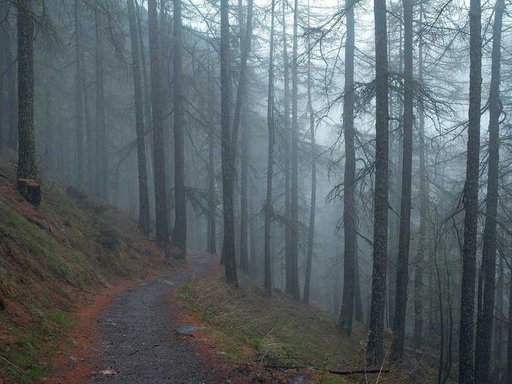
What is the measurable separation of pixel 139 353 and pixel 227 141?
8777mm

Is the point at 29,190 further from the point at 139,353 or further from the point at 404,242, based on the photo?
the point at 404,242

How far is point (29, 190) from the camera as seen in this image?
455 inches

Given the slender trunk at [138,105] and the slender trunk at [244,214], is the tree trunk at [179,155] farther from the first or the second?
the slender trunk at [244,214]

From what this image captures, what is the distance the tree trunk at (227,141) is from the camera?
44.1 ft

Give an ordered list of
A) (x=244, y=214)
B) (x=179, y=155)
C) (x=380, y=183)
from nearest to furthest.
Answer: (x=380, y=183) → (x=179, y=155) → (x=244, y=214)

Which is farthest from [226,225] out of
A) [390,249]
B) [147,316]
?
[390,249]

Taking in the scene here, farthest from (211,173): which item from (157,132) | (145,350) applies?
(145,350)

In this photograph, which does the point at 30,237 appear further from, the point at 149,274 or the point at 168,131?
the point at 168,131

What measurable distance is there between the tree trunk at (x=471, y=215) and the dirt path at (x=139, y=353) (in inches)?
230

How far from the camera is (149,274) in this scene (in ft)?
46.1

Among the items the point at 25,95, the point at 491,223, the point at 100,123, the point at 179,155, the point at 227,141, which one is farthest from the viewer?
the point at 100,123

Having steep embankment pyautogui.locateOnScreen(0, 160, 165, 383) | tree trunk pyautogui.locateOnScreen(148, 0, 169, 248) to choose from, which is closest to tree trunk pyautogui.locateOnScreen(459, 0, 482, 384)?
steep embankment pyautogui.locateOnScreen(0, 160, 165, 383)

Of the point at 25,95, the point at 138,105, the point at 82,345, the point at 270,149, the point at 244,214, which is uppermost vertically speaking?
the point at 138,105

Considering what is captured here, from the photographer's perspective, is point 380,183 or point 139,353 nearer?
point 139,353
